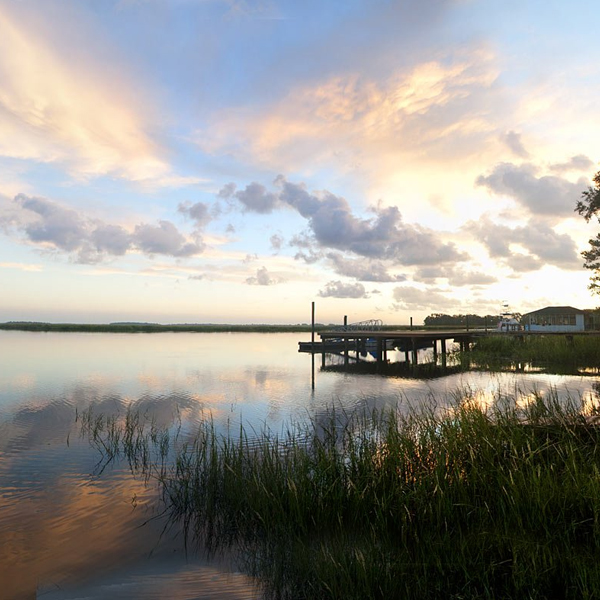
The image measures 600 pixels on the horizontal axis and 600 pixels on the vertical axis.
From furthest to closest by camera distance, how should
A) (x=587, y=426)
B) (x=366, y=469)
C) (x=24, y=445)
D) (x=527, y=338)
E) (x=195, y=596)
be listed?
(x=527, y=338) → (x=24, y=445) → (x=587, y=426) → (x=366, y=469) → (x=195, y=596)

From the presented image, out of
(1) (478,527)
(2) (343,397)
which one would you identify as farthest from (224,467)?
(2) (343,397)

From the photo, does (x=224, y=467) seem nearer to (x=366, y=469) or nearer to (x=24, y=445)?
(x=366, y=469)

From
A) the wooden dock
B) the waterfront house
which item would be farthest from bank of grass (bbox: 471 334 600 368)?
the waterfront house

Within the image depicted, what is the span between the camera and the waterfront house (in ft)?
168

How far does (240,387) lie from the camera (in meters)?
21.8

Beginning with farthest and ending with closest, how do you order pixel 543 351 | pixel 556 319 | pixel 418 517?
pixel 556 319 → pixel 543 351 → pixel 418 517

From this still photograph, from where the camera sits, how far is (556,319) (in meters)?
54.0

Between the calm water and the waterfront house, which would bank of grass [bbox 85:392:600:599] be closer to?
the calm water

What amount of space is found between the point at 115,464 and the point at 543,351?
1211 inches

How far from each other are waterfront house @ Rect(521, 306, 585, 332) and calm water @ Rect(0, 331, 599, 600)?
34.6 metres

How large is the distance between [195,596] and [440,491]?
10.5 ft

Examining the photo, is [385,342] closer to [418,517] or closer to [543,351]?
[543,351]

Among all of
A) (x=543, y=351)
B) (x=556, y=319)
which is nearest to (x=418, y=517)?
(x=543, y=351)

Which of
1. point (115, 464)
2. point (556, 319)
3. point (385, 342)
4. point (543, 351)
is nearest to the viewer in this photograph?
point (115, 464)
